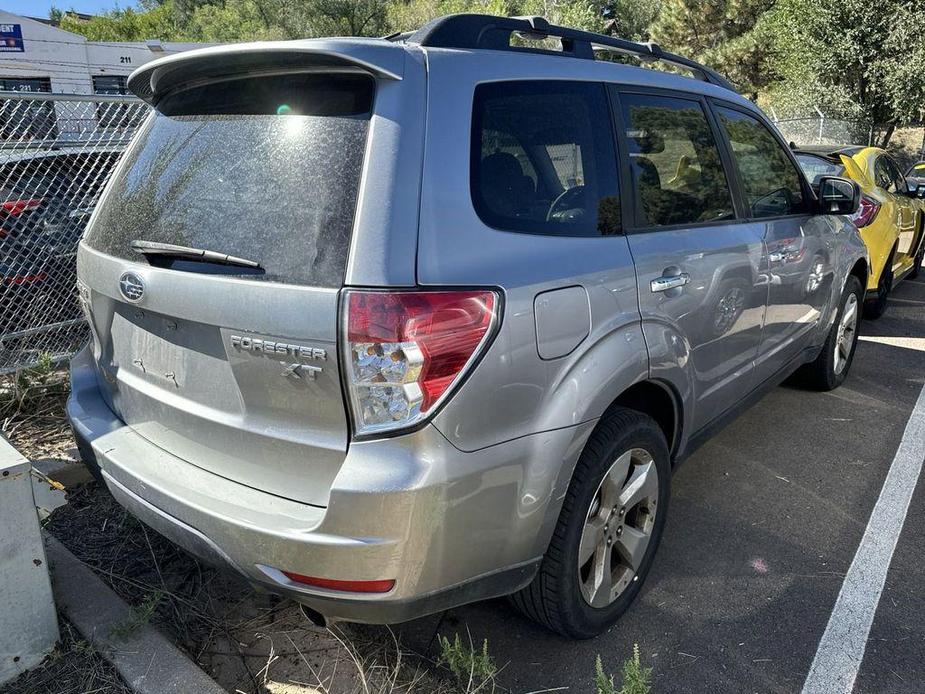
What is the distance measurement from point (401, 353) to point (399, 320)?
83 millimetres

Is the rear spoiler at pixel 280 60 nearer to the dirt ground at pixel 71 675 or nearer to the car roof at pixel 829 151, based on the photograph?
the dirt ground at pixel 71 675

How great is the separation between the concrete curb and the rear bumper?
1.39ft

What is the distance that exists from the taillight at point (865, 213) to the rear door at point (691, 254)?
334cm

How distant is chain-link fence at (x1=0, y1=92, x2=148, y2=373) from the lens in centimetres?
465

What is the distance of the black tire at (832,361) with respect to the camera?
473cm

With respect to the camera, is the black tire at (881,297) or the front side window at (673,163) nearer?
the front side window at (673,163)

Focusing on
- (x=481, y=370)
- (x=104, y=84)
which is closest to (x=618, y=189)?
(x=481, y=370)

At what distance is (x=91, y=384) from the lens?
2748 millimetres

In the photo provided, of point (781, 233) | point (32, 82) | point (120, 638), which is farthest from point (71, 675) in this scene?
point (32, 82)

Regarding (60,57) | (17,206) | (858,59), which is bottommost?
(17,206)

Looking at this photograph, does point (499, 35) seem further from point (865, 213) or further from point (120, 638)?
point (865, 213)

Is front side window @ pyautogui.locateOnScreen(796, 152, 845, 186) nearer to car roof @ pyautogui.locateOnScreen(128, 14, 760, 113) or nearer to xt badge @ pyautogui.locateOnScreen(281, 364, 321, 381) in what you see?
car roof @ pyautogui.locateOnScreen(128, 14, 760, 113)

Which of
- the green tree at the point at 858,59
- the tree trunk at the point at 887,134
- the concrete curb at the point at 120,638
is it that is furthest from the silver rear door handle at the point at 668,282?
the tree trunk at the point at 887,134

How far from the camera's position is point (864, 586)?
2.94m
